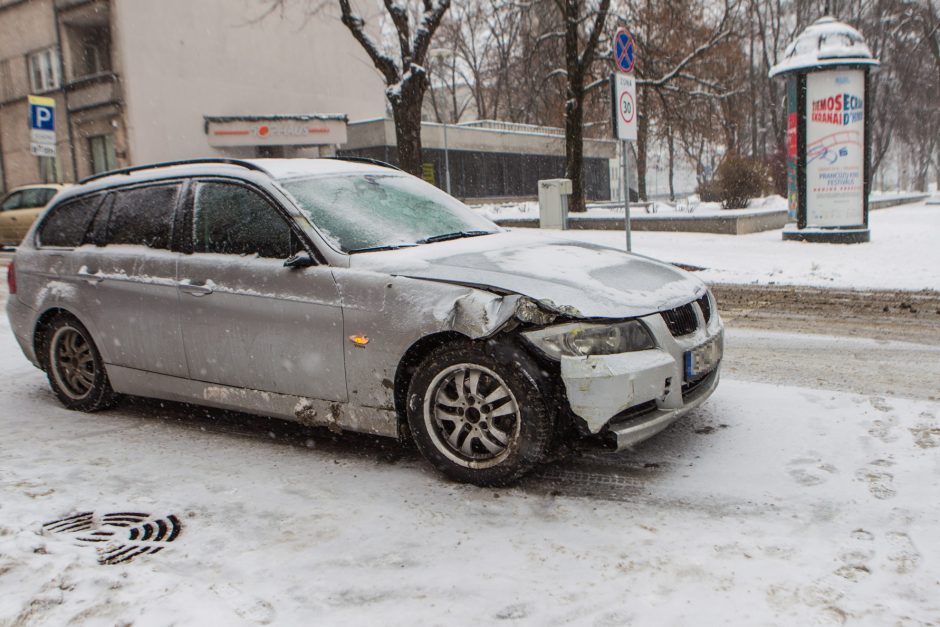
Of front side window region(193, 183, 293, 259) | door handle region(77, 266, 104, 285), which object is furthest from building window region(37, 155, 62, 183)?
front side window region(193, 183, 293, 259)

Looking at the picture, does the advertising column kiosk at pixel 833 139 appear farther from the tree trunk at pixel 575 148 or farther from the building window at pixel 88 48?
the building window at pixel 88 48

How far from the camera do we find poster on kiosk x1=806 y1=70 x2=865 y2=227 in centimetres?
1432

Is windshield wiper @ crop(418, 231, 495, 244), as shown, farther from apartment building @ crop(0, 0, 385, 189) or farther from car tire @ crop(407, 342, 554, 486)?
apartment building @ crop(0, 0, 385, 189)

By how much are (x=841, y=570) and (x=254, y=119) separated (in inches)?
1260

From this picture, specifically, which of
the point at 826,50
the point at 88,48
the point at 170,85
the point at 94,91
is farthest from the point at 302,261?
the point at 88,48

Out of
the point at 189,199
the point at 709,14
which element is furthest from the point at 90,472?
the point at 709,14

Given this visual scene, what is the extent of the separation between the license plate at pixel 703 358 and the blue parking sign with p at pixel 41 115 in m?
19.5

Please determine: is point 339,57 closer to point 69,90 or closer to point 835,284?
point 69,90

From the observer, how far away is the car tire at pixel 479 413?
3.72 m

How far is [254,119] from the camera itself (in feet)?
106

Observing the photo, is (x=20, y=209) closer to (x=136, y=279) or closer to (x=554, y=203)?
(x=554, y=203)

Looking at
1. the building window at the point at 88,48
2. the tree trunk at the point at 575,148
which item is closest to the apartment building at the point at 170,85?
the building window at the point at 88,48

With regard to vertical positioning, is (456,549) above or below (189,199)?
below

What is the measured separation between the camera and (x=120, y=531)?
3551 mm
